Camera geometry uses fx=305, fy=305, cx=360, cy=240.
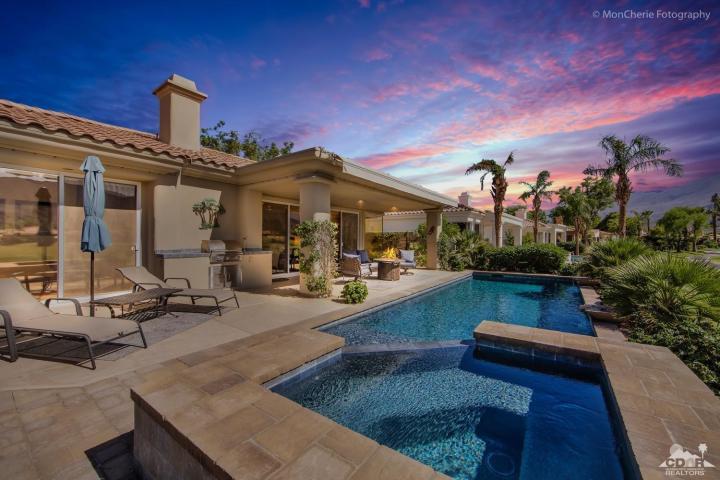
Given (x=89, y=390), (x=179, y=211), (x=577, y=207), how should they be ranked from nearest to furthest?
(x=89, y=390), (x=179, y=211), (x=577, y=207)

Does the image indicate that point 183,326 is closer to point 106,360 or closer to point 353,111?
point 106,360

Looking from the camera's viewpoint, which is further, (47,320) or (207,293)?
(207,293)

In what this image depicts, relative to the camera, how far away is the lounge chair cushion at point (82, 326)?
4.19 metres

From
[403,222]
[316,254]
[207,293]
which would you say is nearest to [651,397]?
[316,254]

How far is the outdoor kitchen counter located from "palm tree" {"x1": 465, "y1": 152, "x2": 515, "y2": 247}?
16382 millimetres

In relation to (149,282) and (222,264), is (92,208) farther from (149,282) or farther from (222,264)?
Result: (222,264)

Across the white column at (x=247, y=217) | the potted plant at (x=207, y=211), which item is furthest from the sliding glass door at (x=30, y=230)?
the white column at (x=247, y=217)

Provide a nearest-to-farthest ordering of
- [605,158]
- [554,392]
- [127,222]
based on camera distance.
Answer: [554,392]
[127,222]
[605,158]

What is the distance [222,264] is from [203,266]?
0.74 meters

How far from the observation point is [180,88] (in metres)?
9.88

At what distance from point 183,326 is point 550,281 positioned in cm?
1479

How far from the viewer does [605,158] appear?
760 inches

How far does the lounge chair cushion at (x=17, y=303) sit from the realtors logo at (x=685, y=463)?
25.2 ft

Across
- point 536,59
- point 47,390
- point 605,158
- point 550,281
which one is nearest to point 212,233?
point 47,390
